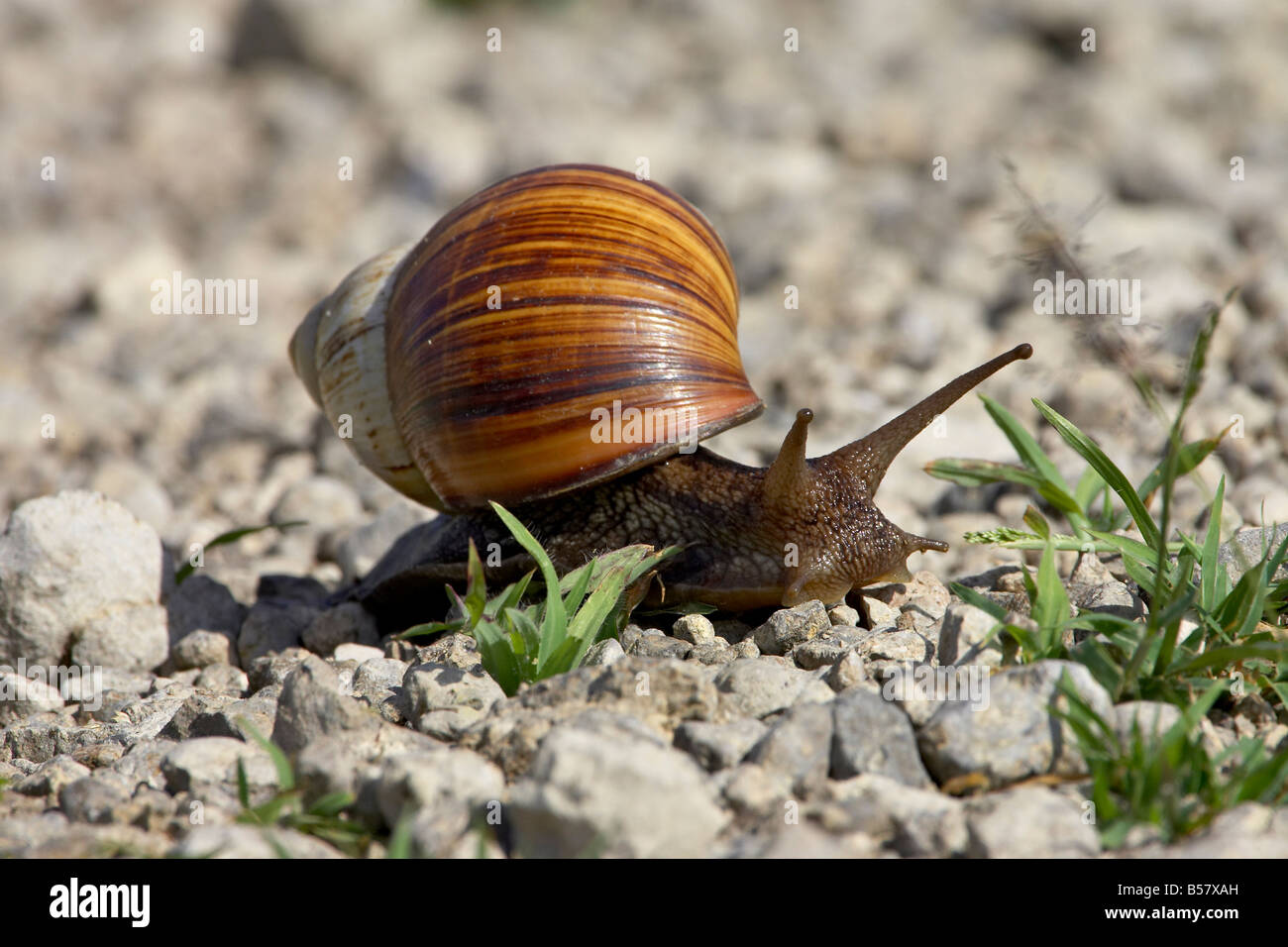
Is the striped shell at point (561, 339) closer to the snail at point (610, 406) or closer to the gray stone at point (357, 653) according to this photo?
the snail at point (610, 406)

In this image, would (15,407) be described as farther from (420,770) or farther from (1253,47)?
(1253,47)

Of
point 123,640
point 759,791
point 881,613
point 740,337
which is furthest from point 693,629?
point 740,337

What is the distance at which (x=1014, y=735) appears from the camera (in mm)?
2441

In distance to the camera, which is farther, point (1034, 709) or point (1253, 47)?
point (1253, 47)

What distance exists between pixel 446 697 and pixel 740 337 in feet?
12.4

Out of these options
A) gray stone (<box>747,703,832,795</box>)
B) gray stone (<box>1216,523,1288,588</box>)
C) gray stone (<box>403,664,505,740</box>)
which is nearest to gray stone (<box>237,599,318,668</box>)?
gray stone (<box>403,664,505,740</box>)

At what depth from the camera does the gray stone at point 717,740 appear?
8.18ft

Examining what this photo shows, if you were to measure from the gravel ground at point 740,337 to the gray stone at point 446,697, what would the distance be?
14 mm

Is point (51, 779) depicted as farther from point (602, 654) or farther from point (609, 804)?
point (609, 804)

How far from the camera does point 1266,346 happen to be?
514 centimetres

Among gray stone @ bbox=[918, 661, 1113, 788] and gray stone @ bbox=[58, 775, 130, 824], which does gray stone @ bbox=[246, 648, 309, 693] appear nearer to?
gray stone @ bbox=[58, 775, 130, 824]

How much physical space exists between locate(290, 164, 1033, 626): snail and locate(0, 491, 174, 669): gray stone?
2.84 ft
